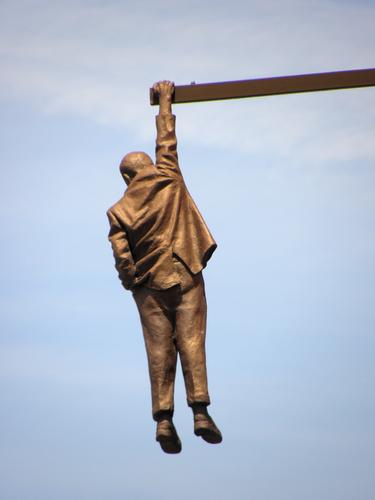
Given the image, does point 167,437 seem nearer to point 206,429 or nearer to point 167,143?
point 206,429

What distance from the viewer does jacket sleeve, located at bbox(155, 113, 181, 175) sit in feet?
50.5

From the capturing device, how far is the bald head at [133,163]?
15.4m

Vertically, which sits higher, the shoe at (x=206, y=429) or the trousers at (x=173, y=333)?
the trousers at (x=173, y=333)

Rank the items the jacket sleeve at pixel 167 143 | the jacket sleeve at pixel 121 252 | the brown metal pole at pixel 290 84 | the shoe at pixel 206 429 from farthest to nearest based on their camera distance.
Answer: the jacket sleeve at pixel 167 143 < the brown metal pole at pixel 290 84 < the jacket sleeve at pixel 121 252 < the shoe at pixel 206 429

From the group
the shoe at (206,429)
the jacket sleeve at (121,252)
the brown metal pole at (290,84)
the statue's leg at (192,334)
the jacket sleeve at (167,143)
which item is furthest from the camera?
the jacket sleeve at (167,143)

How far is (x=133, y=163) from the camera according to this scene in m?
15.4

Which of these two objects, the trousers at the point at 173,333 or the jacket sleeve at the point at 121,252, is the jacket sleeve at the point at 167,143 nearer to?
the jacket sleeve at the point at 121,252

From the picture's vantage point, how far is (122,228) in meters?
15.1

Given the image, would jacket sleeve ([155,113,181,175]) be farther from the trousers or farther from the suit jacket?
the trousers

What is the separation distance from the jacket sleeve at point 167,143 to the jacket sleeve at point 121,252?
82 cm

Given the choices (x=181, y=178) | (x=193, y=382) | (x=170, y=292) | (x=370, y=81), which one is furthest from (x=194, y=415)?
(x=370, y=81)

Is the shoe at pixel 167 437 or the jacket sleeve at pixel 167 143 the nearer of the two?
the shoe at pixel 167 437

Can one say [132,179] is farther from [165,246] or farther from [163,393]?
[163,393]

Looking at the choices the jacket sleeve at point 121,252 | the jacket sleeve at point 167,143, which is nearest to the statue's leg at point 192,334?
the jacket sleeve at point 121,252
